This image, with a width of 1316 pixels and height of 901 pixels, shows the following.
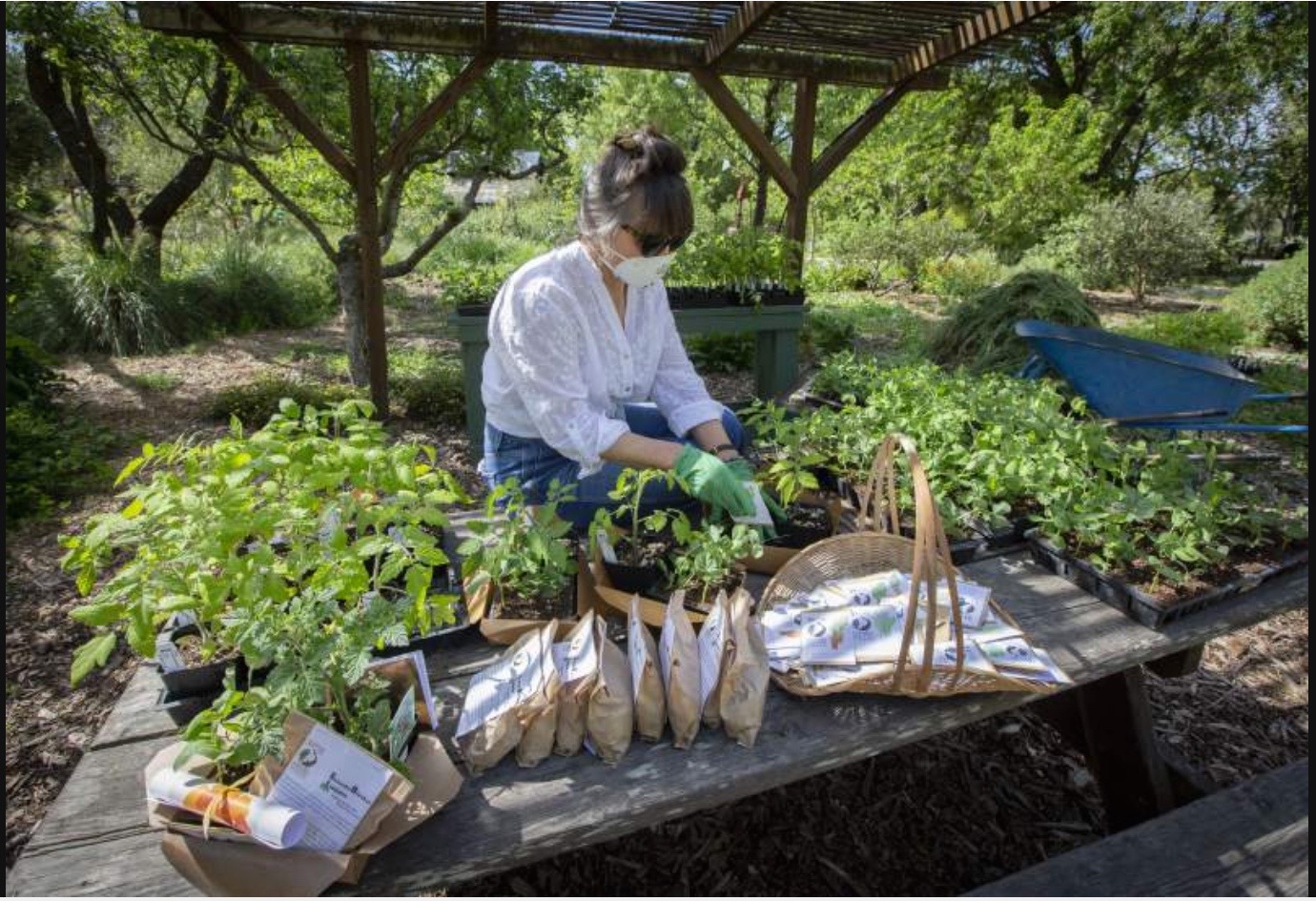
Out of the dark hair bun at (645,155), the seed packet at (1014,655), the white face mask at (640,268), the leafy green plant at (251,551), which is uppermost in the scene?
the dark hair bun at (645,155)

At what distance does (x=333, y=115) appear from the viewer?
15.1 ft

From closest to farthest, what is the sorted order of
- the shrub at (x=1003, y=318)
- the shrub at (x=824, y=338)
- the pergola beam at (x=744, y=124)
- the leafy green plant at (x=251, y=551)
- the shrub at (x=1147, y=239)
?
the leafy green plant at (x=251, y=551) → the pergola beam at (x=744, y=124) → the shrub at (x=1003, y=318) → the shrub at (x=824, y=338) → the shrub at (x=1147, y=239)

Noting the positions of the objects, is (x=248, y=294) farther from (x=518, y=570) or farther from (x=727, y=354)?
(x=518, y=570)

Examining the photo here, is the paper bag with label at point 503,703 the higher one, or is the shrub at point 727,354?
the shrub at point 727,354

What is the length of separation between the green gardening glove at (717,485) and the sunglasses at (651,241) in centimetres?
54

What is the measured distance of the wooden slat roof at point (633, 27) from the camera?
3332mm

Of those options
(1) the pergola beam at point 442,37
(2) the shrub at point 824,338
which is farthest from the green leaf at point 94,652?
(2) the shrub at point 824,338

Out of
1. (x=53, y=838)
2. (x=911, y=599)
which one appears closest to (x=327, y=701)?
(x=53, y=838)

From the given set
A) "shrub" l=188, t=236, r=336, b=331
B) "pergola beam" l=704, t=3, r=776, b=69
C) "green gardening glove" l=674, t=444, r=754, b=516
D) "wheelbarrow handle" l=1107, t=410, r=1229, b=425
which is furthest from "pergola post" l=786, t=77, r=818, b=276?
"shrub" l=188, t=236, r=336, b=331

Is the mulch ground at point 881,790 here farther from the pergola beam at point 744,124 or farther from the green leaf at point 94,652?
the pergola beam at point 744,124

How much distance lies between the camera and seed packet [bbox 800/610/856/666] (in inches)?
48.2

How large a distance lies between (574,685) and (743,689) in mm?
270

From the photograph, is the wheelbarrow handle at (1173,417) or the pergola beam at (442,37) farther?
the pergola beam at (442,37)

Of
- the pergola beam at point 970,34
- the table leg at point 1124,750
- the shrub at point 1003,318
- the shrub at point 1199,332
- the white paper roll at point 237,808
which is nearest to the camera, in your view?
the white paper roll at point 237,808
